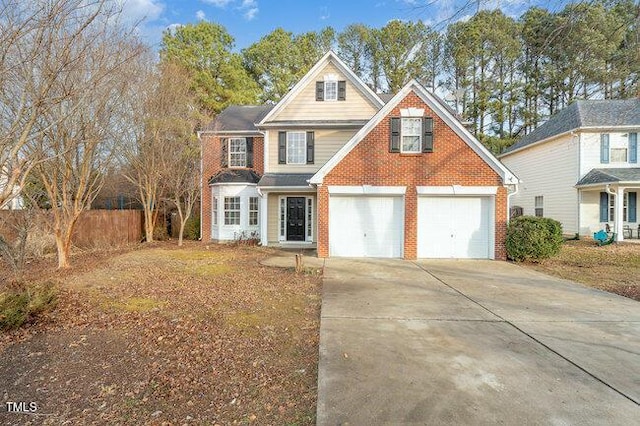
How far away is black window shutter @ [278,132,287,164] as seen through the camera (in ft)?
49.3

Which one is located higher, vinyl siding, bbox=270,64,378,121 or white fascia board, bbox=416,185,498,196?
vinyl siding, bbox=270,64,378,121

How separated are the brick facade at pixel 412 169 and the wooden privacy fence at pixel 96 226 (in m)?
Result: 9.21

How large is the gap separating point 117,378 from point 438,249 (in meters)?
10.3

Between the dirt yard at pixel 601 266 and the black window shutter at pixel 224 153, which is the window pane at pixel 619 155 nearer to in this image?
the dirt yard at pixel 601 266

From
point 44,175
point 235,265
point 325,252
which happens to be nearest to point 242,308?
point 235,265

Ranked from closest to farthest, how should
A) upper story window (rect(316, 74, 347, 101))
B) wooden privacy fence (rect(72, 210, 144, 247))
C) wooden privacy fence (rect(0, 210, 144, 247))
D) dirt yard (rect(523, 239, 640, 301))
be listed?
dirt yard (rect(523, 239, 640, 301)) → wooden privacy fence (rect(0, 210, 144, 247)) → wooden privacy fence (rect(72, 210, 144, 247)) → upper story window (rect(316, 74, 347, 101))

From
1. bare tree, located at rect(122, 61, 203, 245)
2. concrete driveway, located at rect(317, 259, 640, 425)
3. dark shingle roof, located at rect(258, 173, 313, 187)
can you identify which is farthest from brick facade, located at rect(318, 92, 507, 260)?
bare tree, located at rect(122, 61, 203, 245)

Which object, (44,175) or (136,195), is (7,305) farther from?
(136,195)

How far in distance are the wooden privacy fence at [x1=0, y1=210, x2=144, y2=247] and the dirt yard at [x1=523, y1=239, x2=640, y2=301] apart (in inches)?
619

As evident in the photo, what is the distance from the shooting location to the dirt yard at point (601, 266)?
826 centimetres

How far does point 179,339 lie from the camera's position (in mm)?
4547

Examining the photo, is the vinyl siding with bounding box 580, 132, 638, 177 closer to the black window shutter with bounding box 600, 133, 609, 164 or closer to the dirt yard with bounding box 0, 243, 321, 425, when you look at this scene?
the black window shutter with bounding box 600, 133, 609, 164

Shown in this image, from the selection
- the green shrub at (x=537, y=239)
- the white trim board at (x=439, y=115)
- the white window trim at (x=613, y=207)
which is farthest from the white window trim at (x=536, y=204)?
the white trim board at (x=439, y=115)

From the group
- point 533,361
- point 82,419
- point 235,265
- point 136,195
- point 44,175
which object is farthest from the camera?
point 136,195
